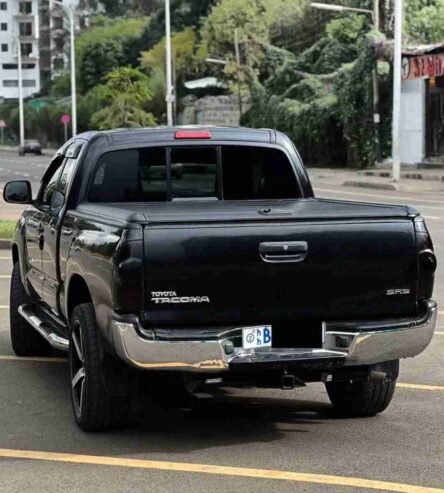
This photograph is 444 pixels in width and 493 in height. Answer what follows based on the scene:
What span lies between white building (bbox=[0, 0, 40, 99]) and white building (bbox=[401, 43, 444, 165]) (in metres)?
114

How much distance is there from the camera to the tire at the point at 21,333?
8.84 metres

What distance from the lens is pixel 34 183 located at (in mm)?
36656

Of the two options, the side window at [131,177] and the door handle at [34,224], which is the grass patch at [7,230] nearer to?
the door handle at [34,224]

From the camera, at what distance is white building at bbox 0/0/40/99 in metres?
156

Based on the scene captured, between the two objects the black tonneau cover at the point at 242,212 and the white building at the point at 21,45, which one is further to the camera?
the white building at the point at 21,45

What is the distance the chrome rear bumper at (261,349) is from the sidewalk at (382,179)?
26933mm

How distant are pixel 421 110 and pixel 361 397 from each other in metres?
40.2

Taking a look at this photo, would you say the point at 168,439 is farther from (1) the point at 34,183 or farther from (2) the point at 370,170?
(2) the point at 370,170

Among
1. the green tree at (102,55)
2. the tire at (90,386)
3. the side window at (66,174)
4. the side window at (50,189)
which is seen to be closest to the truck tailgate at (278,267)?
the tire at (90,386)

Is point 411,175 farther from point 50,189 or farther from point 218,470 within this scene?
point 218,470

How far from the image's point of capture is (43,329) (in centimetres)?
776

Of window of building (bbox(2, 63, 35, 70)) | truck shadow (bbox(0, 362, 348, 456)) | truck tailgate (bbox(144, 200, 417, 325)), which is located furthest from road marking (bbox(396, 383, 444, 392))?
window of building (bbox(2, 63, 35, 70))

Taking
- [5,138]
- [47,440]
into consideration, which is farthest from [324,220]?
[5,138]

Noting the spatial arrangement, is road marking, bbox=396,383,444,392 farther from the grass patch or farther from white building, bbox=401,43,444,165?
white building, bbox=401,43,444,165
